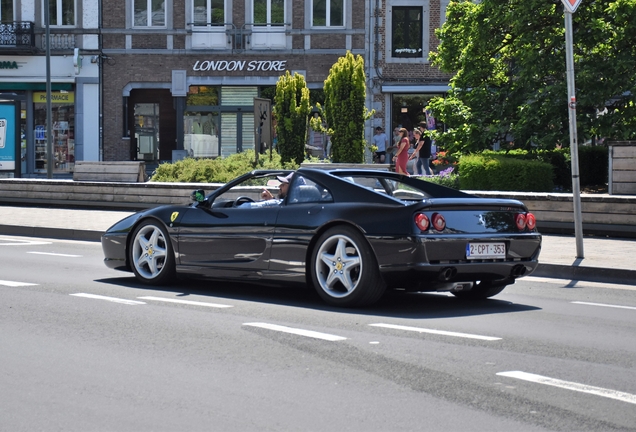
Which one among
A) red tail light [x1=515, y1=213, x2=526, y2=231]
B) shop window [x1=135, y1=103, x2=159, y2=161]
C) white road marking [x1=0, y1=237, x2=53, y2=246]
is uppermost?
shop window [x1=135, y1=103, x2=159, y2=161]

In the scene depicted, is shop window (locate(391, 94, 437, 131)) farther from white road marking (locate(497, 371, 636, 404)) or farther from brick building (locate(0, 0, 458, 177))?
white road marking (locate(497, 371, 636, 404))

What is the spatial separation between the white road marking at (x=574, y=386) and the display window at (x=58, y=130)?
37.4m

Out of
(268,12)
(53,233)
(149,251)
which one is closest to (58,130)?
(268,12)

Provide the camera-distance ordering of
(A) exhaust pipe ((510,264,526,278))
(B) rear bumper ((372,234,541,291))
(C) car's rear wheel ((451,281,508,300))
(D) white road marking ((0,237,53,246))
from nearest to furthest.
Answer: (B) rear bumper ((372,234,541,291))
(A) exhaust pipe ((510,264,526,278))
(C) car's rear wheel ((451,281,508,300))
(D) white road marking ((0,237,53,246))

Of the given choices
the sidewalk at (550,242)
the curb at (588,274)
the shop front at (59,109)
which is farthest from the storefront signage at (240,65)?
A: the curb at (588,274)

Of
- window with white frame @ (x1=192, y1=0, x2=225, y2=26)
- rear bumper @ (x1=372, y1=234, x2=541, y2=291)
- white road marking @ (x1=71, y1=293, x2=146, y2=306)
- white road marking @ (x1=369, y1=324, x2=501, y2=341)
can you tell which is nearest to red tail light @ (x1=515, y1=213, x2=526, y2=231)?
rear bumper @ (x1=372, y1=234, x2=541, y2=291)

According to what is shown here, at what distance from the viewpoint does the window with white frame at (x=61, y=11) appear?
41219mm

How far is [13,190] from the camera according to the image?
85.4ft

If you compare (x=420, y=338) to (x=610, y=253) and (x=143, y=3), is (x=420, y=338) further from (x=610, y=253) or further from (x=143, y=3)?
(x=143, y=3)

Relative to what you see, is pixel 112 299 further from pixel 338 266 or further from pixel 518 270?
pixel 518 270

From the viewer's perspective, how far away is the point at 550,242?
15.3 metres

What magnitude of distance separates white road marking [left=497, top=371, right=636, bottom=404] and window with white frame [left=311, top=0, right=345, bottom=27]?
35199 millimetres

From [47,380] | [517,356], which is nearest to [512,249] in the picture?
[517,356]

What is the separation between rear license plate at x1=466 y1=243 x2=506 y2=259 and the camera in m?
8.68
